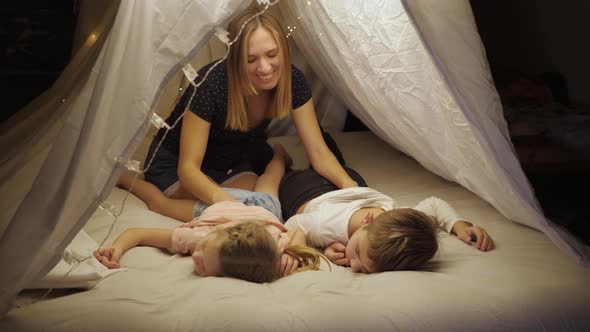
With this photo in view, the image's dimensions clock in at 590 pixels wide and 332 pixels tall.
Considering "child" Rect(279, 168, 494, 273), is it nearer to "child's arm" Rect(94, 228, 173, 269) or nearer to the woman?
the woman

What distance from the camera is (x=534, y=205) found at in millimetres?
1550

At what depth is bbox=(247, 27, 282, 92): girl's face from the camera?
189cm

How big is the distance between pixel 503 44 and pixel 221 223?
2.55 m

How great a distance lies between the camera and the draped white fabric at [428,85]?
151 centimetres

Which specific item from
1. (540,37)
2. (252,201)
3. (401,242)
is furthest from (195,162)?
(540,37)

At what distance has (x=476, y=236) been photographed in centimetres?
174

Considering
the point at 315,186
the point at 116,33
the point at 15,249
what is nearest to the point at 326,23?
the point at 315,186

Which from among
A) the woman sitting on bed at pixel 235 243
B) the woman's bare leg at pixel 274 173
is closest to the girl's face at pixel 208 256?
the woman sitting on bed at pixel 235 243

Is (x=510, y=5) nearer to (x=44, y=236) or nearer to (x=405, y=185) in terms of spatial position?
(x=405, y=185)

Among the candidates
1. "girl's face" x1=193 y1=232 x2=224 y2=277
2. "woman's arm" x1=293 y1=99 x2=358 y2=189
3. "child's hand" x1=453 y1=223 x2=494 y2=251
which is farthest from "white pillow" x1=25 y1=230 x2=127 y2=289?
"child's hand" x1=453 y1=223 x2=494 y2=251

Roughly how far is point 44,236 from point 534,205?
1200 millimetres

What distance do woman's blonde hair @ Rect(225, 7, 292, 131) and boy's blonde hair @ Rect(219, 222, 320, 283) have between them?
61cm

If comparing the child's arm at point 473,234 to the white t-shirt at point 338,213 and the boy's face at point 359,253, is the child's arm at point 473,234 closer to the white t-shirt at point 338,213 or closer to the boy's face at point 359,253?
the white t-shirt at point 338,213

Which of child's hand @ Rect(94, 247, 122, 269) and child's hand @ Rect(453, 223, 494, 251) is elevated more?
child's hand @ Rect(94, 247, 122, 269)
